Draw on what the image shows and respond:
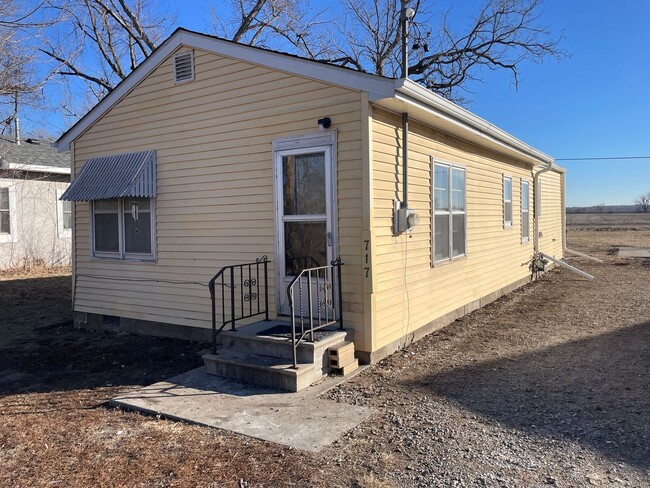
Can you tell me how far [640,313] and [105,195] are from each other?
8247 millimetres

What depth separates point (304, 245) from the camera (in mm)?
5605

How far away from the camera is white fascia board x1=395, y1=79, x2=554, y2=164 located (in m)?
5.05

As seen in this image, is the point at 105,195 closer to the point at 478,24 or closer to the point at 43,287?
the point at 43,287

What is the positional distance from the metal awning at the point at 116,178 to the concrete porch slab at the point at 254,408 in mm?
2902

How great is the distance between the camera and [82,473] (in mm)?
3156

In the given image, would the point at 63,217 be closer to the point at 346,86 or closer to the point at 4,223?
the point at 4,223

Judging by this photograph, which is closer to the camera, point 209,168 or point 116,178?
point 209,168

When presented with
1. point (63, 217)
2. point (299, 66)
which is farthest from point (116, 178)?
point (63, 217)

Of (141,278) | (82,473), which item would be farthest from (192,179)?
(82,473)

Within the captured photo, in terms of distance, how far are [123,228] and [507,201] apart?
23.3 ft

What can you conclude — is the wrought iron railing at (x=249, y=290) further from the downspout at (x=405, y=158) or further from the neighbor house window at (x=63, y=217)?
the neighbor house window at (x=63, y=217)

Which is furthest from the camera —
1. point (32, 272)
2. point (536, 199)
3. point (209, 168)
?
point (32, 272)

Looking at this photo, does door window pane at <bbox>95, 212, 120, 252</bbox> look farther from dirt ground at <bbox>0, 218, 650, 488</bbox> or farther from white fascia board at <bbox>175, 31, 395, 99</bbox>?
white fascia board at <bbox>175, 31, 395, 99</bbox>

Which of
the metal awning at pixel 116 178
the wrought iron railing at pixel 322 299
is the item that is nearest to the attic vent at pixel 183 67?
the metal awning at pixel 116 178
